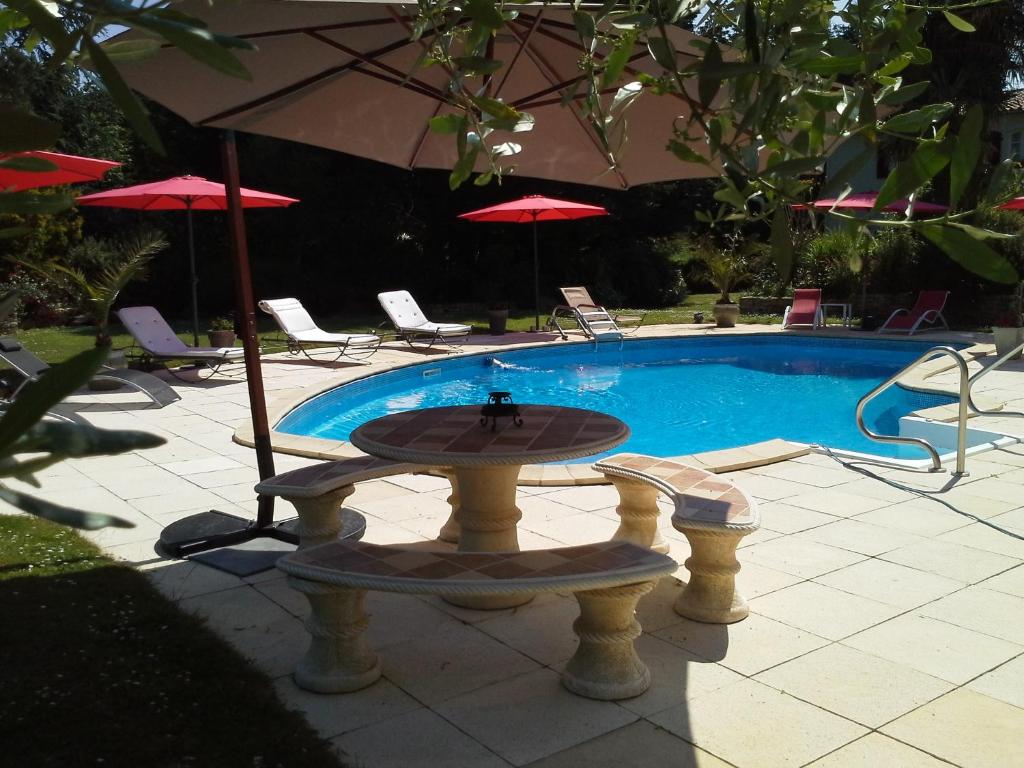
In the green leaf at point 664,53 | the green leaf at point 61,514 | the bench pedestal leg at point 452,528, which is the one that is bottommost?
the bench pedestal leg at point 452,528

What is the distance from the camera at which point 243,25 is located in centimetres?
365

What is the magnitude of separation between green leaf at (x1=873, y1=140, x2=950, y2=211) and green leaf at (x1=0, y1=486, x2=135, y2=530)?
38.2 inches

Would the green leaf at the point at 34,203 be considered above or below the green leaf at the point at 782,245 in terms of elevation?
above

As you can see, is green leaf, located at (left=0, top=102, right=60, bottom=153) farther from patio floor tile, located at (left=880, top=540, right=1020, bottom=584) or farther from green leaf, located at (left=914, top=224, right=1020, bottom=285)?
patio floor tile, located at (left=880, top=540, right=1020, bottom=584)

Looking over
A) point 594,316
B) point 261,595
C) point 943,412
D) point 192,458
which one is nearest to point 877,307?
point 594,316

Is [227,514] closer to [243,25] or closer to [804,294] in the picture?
[243,25]

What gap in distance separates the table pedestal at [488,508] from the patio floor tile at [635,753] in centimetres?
144

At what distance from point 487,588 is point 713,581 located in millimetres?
1236

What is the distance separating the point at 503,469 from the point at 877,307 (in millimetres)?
15734

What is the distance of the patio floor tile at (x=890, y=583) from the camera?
13.4 ft

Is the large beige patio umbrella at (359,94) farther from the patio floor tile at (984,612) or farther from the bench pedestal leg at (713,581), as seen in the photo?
the patio floor tile at (984,612)

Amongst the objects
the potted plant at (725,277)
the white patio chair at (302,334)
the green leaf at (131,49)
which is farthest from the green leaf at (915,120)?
the potted plant at (725,277)

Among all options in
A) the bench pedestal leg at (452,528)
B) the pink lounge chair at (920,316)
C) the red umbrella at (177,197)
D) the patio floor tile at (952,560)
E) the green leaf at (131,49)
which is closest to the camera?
the green leaf at (131,49)

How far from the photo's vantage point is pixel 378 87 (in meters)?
5.26
